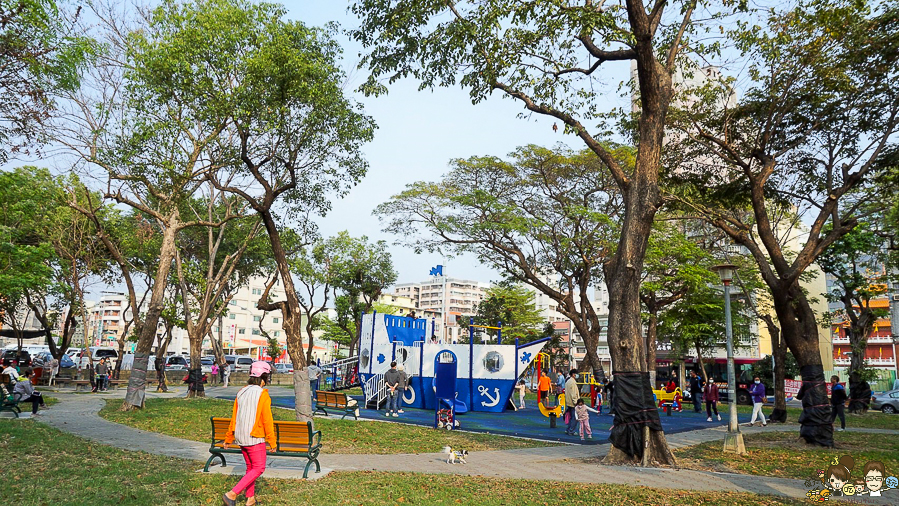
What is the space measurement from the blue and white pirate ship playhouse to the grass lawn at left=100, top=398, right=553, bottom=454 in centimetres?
581

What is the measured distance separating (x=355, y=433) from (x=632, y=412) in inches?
245

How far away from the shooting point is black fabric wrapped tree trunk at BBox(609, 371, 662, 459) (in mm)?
10680

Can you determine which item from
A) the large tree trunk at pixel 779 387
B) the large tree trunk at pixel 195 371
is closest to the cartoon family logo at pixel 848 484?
the large tree trunk at pixel 779 387

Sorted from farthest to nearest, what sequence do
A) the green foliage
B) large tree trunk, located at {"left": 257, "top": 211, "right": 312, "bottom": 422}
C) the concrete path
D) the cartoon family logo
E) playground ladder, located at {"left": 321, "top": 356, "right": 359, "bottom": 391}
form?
1. the green foliage
2. playground ladder, located at {"left": 321, "top": 356, "right": 359, "bottom": 391}
3. large tree trunk, located at {"left": 257, "top": 211, "right": 312, "bottom": 422}
4. the concrete path
5. the cartoon family logo

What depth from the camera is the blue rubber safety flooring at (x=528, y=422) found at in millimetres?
15562

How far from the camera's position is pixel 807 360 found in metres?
14.2

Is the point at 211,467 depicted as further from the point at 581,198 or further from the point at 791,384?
the point at 791,384

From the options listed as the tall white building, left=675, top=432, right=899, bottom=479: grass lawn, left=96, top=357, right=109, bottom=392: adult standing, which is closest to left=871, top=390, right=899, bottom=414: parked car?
left=675, top=432, right=899, bottom=479: grass lawn

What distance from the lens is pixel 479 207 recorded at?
85.5 ft

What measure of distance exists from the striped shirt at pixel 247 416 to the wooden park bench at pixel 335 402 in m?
10.0

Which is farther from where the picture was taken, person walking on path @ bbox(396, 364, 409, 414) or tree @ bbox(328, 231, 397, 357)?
tree @ bbox(328, 231, 397, 357)

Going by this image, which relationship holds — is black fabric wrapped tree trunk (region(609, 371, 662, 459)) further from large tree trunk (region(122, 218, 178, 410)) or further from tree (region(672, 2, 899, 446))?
large tree trunk (region(122, 218, 178, 410))

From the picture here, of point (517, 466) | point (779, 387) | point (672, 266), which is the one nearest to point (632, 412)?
point (517, 466)

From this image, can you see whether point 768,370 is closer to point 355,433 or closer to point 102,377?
point 355,433
